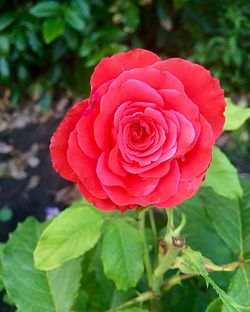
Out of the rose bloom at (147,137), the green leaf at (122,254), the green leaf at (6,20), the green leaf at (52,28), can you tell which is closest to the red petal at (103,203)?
the rose bloom at (147,137)

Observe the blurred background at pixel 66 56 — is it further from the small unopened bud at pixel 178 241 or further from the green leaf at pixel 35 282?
the small unopened bud at pixel 178 241

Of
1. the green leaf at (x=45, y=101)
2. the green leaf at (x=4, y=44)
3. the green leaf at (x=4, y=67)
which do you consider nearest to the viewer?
the green leaf at (x=4, y=44)

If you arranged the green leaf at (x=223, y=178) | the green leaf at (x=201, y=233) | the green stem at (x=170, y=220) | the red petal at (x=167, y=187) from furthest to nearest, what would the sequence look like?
1. the green leaf at (x=201, y=233)
2. the green leaf at (x=223, y=178)
3. the green stem at (x=170, y=220)
4. the red petal at (x=167, y=187)

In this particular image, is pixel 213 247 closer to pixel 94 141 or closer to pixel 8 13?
pixel 94 141

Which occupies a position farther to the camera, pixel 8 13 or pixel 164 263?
pixel 8 13

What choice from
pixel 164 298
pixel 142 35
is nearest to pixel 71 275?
pixel 164 298

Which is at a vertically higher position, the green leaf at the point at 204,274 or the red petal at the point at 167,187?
the red petal at the point at 167,187
